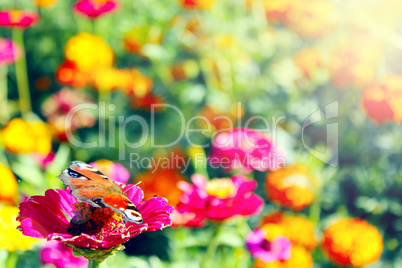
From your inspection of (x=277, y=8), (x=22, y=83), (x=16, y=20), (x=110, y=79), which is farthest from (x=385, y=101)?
(x=22, y=83)

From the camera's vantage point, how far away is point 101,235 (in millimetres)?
521

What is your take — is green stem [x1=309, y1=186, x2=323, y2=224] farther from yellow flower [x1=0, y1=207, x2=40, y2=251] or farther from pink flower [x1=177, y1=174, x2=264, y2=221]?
yellow flower [x1=0, y1=207, x2=40, y2=251]

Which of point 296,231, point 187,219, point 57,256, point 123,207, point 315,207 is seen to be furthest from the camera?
point 315,207

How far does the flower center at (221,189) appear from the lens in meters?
0.85

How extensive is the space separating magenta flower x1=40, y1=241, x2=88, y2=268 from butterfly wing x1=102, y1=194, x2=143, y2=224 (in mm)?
321

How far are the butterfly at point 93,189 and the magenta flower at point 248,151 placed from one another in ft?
1.68

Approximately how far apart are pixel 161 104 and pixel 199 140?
7.5 inches

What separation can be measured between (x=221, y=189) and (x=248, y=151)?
0.16m

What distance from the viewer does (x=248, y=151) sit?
1001 mm

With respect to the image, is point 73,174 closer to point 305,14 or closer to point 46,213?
point 46,213

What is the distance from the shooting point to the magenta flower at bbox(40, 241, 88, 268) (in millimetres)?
748

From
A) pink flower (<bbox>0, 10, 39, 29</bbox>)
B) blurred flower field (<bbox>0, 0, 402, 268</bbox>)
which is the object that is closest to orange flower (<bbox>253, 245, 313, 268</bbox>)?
blurred flower field (<bbox>0, 0, 402, 268</bbox>)

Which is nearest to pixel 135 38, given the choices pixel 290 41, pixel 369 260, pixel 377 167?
pixel 290 41

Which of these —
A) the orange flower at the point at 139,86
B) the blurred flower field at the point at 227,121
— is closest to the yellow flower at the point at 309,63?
the blurred flower field at the point at 227,121
